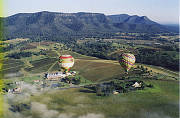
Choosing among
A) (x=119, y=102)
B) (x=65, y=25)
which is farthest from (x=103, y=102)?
(x=65, y=25)

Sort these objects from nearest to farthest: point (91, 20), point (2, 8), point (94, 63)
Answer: point (2, 8), point (94, 63), point (91, 20)

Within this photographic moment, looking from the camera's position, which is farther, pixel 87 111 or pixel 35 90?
pixel 35 90

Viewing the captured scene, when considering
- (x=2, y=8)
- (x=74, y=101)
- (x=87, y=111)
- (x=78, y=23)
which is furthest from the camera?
(x=78, y=23)

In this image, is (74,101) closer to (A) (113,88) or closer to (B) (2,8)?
(A) (113,88)

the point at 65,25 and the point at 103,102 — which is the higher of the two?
the point at 65,25

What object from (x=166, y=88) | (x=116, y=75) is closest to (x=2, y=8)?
(x=166, y=88)

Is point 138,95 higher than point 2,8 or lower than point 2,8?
lower

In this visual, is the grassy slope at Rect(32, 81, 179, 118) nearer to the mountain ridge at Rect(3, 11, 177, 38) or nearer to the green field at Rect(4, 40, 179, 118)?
the green field at Rect(4, 40, 179, 118)

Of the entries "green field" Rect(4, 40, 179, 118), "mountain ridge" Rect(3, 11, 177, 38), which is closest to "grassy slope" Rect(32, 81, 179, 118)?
"green field" Rect(4, 40, 179, 118)

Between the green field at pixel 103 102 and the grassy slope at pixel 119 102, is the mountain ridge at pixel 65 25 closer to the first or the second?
the green field at pixel 103 102

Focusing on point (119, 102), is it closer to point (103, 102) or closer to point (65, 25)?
point (103, 102)

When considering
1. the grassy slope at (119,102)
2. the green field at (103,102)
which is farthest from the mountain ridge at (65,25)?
the grassy slope at (119,102)
